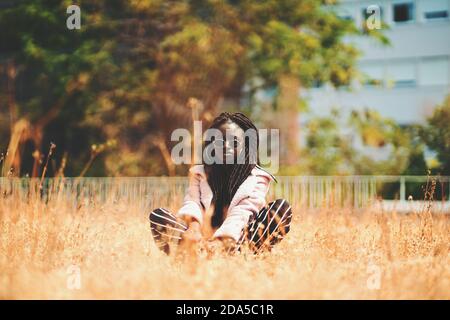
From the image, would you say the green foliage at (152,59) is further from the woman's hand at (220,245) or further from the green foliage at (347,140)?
the woman's hand at (220,245)

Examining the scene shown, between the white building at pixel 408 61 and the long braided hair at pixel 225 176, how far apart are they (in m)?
18.8

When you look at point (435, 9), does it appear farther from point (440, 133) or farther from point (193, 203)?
point (193, 203)

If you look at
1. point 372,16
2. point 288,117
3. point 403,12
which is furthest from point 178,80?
point 403,12

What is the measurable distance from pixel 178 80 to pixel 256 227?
31.8ft

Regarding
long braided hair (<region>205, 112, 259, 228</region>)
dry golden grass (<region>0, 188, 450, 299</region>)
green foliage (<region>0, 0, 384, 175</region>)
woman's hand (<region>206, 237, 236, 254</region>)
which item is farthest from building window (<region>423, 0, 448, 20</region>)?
woman's hand (<region>206, 237, 236, 254</region>)

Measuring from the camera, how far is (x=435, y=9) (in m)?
23.8

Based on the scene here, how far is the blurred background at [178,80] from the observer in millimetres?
13773

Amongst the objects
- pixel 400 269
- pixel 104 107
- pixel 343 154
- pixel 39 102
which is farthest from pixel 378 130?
pixel 400 269

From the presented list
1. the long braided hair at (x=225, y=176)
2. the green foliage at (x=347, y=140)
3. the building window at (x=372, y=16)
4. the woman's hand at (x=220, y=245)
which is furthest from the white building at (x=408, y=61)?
the woman's hand at (x=220, y=245)

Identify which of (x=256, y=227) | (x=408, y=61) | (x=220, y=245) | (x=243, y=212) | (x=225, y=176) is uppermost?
(x=408, y=61)

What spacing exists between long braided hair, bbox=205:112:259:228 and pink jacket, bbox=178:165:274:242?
0.20 feet

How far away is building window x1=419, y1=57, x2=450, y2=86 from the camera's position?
Result: 2395cm

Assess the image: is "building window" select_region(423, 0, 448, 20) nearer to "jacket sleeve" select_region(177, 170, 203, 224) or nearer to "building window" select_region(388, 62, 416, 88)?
"building window" select_region(388, 62, 416, 88)
